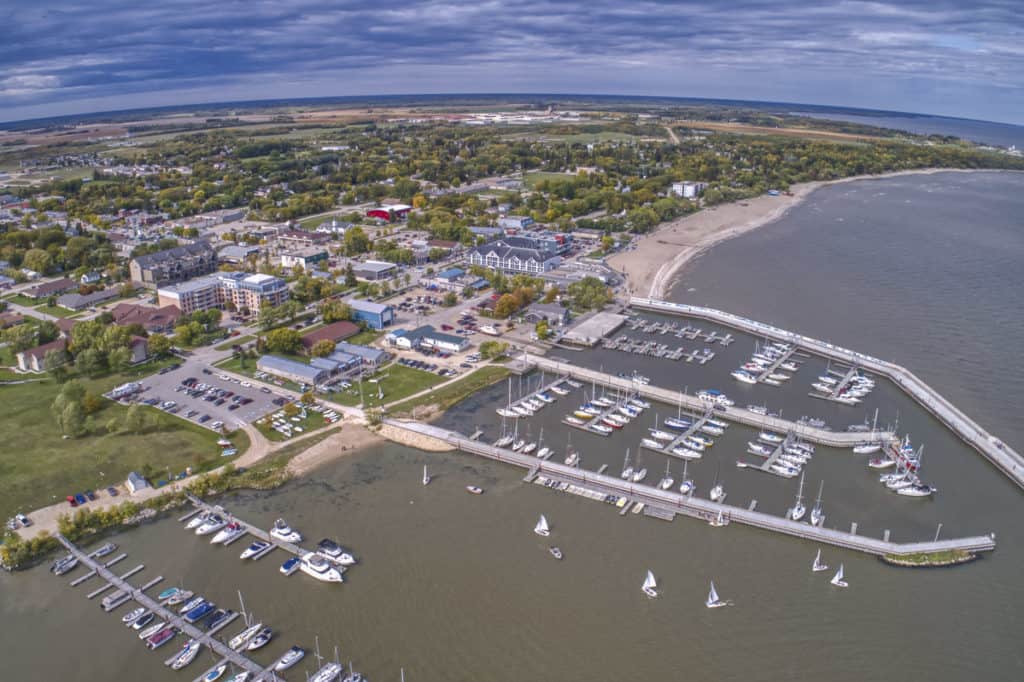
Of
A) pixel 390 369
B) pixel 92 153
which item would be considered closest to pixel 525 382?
pixel 390 369

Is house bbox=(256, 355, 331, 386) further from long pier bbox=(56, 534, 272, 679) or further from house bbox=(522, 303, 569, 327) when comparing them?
house bbox=(522, 303, 569, 327)

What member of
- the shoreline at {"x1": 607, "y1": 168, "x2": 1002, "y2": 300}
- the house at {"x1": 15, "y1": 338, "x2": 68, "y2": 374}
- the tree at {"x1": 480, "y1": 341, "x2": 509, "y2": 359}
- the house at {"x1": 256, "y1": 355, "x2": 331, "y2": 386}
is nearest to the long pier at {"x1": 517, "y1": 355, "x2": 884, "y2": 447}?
the tree at {"x1": 480, "y1": 341, "x2": 509, "y2": 359}

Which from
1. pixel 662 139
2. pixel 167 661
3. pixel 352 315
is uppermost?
pixel 662 139

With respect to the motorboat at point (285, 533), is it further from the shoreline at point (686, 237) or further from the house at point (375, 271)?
the shoreline at point (686, 237)

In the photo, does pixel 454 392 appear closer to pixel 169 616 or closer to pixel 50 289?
pixel 169 616

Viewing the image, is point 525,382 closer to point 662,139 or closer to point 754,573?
point 754,573

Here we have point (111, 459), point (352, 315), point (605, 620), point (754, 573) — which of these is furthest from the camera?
point (352, 315)
